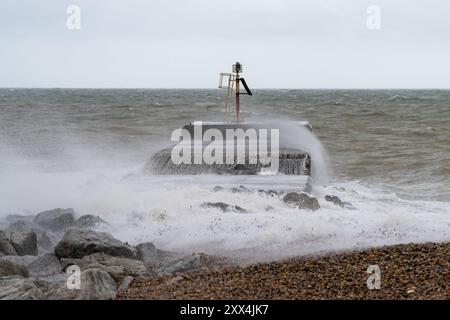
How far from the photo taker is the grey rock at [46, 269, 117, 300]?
6.58 metres

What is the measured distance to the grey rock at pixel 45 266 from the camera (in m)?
8.61

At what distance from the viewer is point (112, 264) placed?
8477mm

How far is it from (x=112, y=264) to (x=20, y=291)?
1975mm

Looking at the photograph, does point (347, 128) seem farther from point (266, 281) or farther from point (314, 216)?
point (266, 281)

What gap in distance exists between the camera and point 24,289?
6.64m

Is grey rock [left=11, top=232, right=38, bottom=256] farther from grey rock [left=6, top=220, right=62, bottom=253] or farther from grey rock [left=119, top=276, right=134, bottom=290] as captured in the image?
grey rock [left=119, top=276, right=134, bottom=290]

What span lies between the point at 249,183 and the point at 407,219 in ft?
12.4

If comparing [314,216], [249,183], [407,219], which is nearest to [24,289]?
[314,216]

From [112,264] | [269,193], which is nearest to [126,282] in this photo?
[112,264]

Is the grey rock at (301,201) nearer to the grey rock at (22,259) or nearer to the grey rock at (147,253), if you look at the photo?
the grey rock at (147,253)

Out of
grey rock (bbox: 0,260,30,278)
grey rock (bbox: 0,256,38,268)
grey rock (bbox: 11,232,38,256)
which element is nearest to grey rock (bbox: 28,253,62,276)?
grey rock (bbox: 0,256,38,268)

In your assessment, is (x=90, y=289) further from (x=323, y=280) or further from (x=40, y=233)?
(x=40, y=233)

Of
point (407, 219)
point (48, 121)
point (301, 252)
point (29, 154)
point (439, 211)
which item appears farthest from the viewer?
point (48, 121)

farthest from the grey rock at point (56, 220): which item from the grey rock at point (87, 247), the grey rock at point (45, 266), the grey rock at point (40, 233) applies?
the grey rock at point (45, 266)
